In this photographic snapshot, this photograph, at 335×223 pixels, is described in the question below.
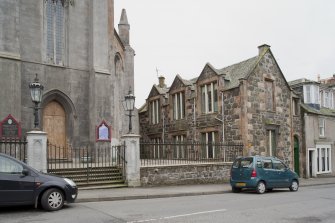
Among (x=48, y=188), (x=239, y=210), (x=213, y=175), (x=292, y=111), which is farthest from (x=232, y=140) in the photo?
(x=48, y=188)

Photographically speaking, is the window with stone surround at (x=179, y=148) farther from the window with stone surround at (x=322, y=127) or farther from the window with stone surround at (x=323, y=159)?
the window with stone surround at (x=322, y=127)

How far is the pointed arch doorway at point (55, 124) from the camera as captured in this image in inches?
835

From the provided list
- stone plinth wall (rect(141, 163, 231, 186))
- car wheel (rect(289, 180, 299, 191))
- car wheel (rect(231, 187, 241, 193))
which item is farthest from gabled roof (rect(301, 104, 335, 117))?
car wheel (rect(231, 187, 241, 193))

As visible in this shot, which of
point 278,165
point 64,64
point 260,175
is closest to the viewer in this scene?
point 260,175

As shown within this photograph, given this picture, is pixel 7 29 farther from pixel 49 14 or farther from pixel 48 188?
pixel 48 188

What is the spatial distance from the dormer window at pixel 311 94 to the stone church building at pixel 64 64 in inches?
636

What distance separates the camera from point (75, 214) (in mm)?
10266

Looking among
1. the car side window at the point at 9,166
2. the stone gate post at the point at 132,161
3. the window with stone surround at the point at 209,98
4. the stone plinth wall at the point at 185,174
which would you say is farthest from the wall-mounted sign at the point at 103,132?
the car side window at the point at 9,166

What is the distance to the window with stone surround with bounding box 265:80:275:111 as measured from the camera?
25.3 metres

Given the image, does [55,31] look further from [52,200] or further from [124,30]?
[52,200]

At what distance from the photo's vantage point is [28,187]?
34.2 feet

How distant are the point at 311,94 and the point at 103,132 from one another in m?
17.3

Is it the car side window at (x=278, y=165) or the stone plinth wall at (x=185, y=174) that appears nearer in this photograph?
the stone plinth wall at (x=185, y=174)

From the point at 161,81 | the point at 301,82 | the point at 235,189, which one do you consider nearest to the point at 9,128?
the point at 235,189
